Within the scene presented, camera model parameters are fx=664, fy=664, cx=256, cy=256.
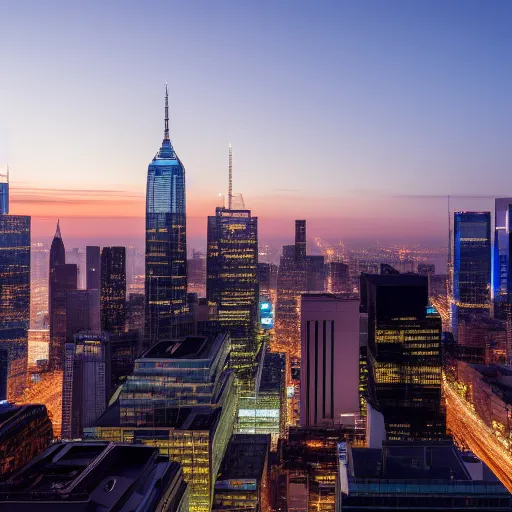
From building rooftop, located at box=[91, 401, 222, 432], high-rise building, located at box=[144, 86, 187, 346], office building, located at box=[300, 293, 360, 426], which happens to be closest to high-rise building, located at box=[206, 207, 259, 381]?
high-rise building, located at box=[144, 86, 187, 346]

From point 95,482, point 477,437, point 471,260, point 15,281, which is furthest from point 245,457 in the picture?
point 471,260

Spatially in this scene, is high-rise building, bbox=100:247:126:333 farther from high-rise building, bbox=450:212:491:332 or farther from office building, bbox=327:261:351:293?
high-rise building, bbox=450:212:491:332

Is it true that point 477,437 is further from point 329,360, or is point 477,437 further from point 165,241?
point 165,241

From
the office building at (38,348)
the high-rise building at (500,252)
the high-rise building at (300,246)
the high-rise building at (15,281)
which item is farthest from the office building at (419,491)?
the high-rise building at (300,246)

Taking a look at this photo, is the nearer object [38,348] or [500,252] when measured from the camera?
[38,348]

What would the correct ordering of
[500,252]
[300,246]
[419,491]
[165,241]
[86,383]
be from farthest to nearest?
[300,246]
[500,252]
[165,241]
[86,383]
[419,491]

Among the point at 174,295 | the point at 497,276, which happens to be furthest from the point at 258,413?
the point at 497,276
